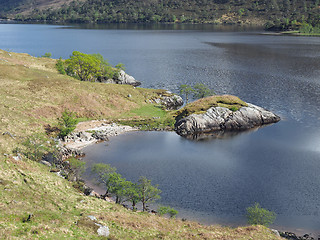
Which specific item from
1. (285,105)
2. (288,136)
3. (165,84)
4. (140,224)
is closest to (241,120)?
(288,136)

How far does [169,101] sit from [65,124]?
4777cm

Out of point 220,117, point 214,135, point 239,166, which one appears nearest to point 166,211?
point 239,166

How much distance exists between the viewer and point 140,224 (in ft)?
166

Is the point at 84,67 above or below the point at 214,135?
above

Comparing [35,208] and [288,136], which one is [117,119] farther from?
[35,208]

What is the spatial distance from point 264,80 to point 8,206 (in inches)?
5694

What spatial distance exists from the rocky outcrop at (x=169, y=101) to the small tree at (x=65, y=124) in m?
39.7

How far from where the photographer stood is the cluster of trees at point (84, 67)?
464ft

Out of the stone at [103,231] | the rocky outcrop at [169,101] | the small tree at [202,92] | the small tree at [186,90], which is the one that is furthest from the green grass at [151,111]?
the stone at [103,231]

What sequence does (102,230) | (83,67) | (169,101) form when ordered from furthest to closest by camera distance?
(83,67)
(169,101)
(102,230)

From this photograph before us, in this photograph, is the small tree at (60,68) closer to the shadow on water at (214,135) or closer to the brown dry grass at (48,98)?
the brown dry grass at (48,98)

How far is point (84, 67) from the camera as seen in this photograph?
141625 millimetres

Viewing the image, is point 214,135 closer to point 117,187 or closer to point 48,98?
point 117,187

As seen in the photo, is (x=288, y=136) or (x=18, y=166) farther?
(x=288, y=136)
